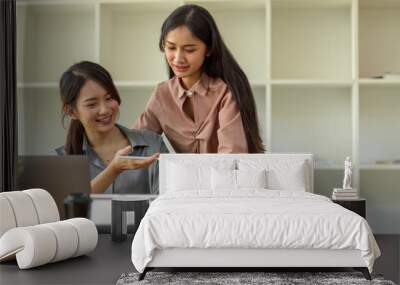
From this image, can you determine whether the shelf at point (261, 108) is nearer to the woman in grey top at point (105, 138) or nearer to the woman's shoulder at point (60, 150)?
the woman in grey top at point (105, 138)

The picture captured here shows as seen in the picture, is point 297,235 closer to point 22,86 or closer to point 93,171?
point 93,171

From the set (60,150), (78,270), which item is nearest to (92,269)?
(78,270)

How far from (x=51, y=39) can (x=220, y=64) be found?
5.68 ft

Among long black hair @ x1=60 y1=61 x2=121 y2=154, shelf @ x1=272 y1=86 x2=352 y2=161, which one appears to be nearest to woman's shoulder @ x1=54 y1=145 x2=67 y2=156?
long black hair @ x1=60 y1=61 x2=121 y2=154

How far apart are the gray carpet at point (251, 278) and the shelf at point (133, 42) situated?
8.59ft

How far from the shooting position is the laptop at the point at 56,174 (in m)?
6.69

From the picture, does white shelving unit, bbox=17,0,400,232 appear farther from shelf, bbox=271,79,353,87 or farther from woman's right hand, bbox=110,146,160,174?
woman's right hand, bbox=110,146,160,174

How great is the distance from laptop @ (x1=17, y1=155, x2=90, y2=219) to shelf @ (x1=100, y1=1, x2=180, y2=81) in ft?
3.14

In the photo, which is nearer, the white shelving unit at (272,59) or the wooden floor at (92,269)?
→ the wooden floor at (92,269)

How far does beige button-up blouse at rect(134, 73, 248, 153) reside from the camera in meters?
6.42

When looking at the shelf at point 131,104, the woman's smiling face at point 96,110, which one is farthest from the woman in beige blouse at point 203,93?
the woman's smiling face at point 96,110

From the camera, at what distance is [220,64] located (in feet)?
21.3

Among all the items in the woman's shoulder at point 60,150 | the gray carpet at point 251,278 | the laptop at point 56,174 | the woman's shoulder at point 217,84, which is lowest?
the gray carpet at point 251,278

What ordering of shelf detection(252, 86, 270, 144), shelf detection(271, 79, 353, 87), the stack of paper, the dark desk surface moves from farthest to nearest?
shelf detection(252, 86, 270, 144) → shelf detection(271, 79, 353, 87) → the stack of paper → the dark desk surface
